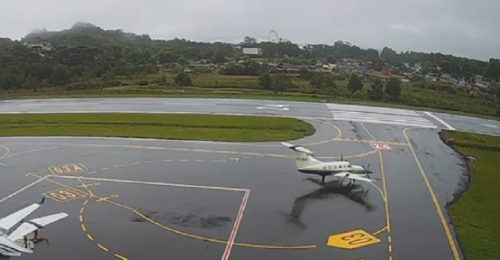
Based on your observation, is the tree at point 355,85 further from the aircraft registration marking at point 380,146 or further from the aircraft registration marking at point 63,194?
the aircraft registration marking at point 63,194

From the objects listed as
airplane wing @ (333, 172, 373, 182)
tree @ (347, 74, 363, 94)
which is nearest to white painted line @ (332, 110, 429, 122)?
tree @ (347, 74, 363, 94)

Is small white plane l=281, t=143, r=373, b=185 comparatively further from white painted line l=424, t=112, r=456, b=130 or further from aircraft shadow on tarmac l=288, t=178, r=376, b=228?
white painted line l=424, t=112, r=456, b=130

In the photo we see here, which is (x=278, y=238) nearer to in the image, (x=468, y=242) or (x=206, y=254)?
(x=206, y=254)

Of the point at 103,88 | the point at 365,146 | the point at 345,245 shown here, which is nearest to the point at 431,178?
the point at 365,146

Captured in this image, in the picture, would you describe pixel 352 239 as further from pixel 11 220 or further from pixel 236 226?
pixel 11 220

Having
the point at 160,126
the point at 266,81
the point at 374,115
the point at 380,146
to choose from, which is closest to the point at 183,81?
the point at 266,81
